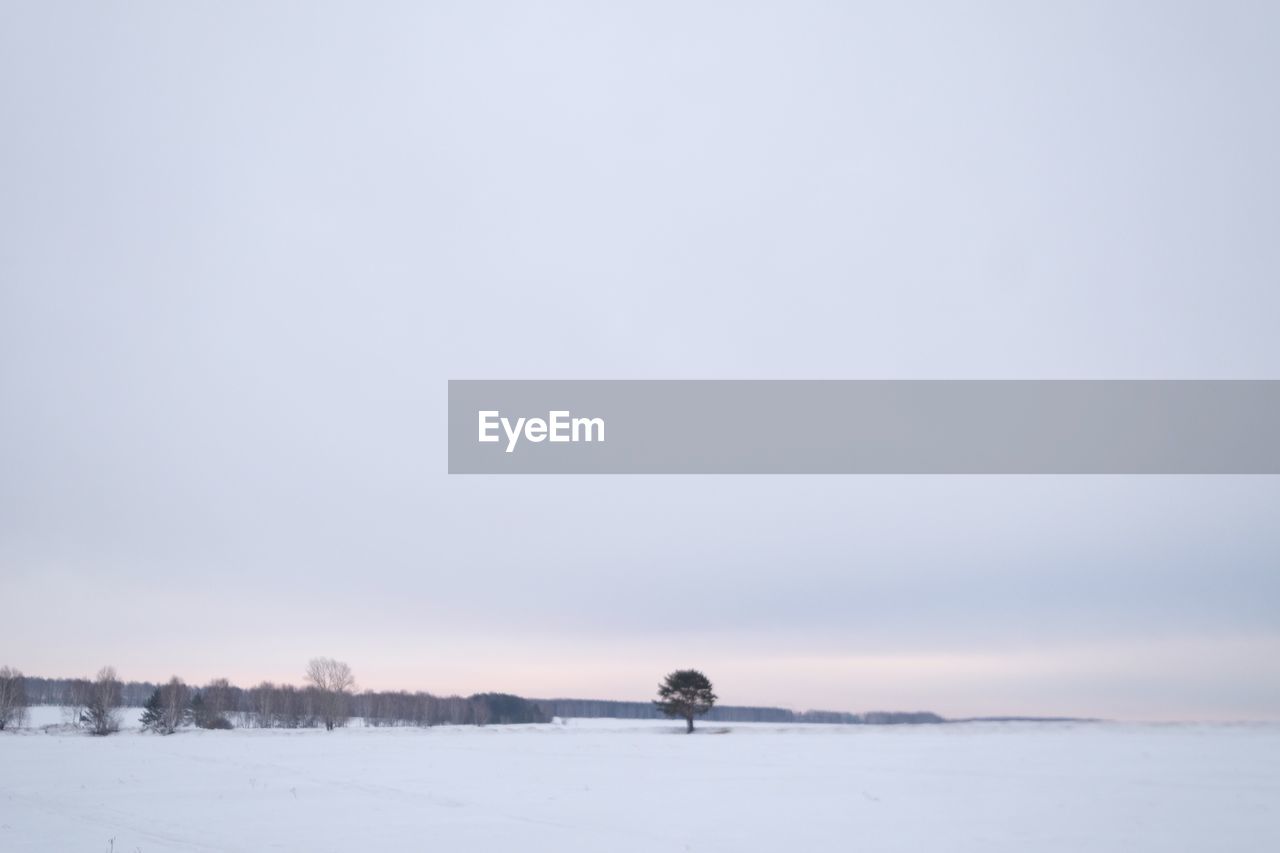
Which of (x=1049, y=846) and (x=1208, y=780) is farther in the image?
(x=1208, y=780)

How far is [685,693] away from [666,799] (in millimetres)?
61283

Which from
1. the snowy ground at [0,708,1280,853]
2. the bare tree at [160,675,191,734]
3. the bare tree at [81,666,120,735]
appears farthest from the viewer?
the bare tree at [160,675,191,734]

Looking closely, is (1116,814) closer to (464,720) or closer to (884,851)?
(884,851)

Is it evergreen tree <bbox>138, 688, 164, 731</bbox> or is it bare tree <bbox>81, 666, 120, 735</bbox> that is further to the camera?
evergreen tree <bbox>138, 688, 164, 731</bbox>

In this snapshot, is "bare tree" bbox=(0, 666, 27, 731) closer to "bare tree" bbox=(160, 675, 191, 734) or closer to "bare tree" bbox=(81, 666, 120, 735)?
"bare tree" bbox=(81, 666, 120, 735)

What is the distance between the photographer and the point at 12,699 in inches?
3433

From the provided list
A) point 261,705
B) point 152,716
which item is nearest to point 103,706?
point 152,716

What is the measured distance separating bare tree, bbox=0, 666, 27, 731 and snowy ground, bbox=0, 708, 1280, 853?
46.0 m

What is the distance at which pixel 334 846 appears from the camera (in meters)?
18.2

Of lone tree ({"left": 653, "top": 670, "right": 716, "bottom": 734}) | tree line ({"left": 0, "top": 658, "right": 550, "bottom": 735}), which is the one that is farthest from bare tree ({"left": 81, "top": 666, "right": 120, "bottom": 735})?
lone tree ({"left": 653, "top": 670, "right": 716, "bottom": 734})

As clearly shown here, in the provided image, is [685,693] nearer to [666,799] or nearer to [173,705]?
[173,705]

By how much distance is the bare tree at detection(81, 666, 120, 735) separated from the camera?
81562 millimetres

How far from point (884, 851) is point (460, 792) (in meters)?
14.6

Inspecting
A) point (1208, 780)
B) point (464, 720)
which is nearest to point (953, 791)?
point (1208, 780)
